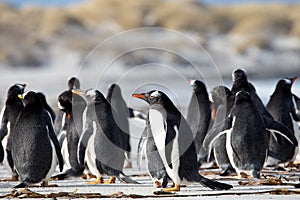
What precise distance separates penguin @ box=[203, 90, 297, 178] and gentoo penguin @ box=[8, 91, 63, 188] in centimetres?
190

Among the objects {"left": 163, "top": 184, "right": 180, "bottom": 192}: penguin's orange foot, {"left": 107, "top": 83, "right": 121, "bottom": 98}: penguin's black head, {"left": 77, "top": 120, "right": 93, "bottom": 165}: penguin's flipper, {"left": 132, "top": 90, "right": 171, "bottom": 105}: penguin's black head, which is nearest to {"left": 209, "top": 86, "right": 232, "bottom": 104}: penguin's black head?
{"left": 107, "top": 83, "right": 121, "bottom": 98}: penguin's black head

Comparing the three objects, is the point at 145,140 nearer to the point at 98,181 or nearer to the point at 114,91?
the point at 98,181

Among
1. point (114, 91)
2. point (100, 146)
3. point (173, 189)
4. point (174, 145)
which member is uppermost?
point (114, 91)

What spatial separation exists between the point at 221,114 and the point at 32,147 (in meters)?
2.65

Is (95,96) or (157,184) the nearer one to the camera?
(157,184)

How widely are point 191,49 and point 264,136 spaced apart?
96.6 ft

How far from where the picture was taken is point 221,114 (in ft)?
27.1

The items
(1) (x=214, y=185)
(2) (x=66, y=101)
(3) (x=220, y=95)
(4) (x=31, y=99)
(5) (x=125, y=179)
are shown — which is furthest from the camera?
(3) (x=220, y=95)

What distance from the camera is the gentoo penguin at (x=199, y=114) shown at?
29.0 ft

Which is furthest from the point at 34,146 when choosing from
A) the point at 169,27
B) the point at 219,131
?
the point at 169,27

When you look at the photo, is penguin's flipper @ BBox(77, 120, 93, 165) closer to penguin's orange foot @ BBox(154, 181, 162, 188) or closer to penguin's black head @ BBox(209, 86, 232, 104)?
penguin's orange foot @ BBox(154, 181, 162, 188)

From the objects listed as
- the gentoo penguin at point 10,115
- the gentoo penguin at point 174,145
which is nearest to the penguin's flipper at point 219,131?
the gentoo penguin at point 174,145

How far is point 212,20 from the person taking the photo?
5338 cm

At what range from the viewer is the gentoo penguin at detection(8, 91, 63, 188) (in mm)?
6719
